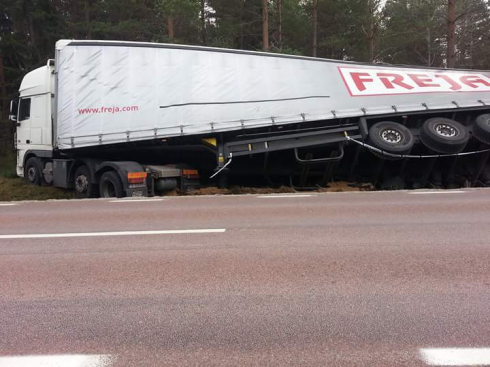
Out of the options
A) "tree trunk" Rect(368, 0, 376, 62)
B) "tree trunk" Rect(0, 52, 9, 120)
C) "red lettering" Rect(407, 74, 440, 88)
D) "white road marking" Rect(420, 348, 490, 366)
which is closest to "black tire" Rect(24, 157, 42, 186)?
"red lettering" Rect(407, 74, 440, 88)

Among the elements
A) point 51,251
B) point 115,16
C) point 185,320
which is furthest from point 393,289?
point 115,16

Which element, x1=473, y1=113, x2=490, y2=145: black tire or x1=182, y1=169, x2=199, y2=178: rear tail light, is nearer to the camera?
x1=473, y1=113, x2=490, y2=145: black tire

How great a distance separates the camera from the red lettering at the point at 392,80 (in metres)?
11.3

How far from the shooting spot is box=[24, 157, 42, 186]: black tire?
14.0m

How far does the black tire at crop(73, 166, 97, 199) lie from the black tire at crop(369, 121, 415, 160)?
784 cm

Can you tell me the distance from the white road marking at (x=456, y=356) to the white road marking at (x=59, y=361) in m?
2.22

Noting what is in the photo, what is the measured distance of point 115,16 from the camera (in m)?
26.4

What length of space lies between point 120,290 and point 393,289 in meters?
2.70

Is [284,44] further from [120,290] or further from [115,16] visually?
[120,290]

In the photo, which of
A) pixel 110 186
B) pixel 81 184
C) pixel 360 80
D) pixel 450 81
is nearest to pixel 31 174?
pixel 81 184

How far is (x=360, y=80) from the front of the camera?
37.4 ft

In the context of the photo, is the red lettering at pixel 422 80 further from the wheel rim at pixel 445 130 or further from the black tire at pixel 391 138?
the black tire at pixel 391 138

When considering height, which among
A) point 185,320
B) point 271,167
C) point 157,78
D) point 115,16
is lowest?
point 185,320

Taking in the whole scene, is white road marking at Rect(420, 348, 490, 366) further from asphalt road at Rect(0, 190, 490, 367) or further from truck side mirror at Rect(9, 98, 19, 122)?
truck side mirror at Rect(9, 98, 19, 122)
